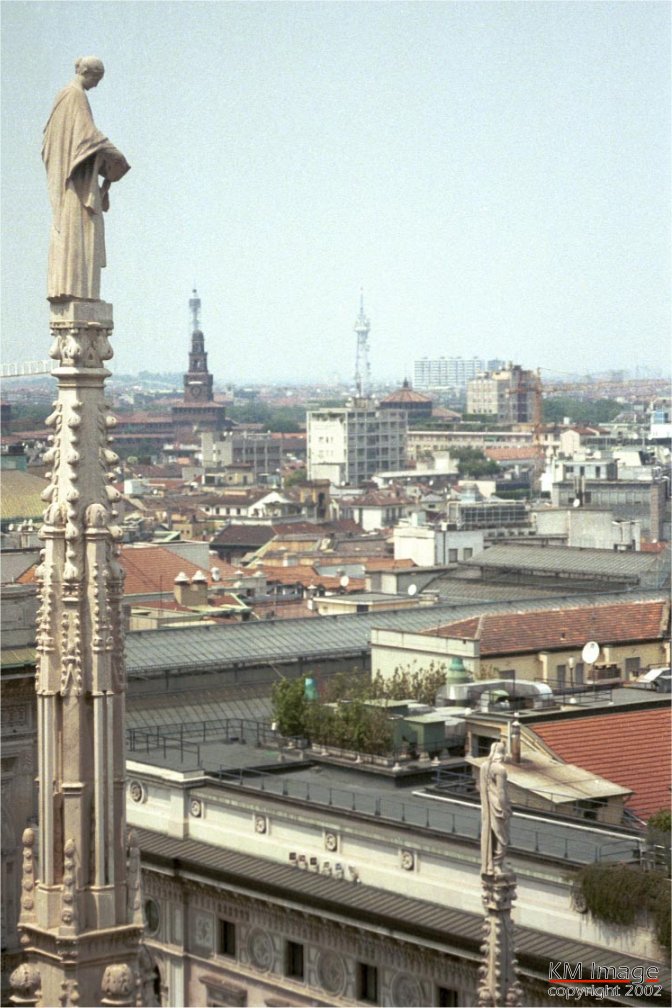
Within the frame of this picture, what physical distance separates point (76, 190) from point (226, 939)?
1330 cm

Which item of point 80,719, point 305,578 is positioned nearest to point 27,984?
point 80,719

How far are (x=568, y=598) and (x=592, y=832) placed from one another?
18656 mm

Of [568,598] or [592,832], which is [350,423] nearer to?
[568,598]

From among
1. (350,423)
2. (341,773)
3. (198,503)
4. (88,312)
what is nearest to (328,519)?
(198,503)

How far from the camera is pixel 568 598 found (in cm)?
3475

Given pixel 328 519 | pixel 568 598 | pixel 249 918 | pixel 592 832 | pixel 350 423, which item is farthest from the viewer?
pixel 350 423

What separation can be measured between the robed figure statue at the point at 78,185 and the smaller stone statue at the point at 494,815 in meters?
1.60

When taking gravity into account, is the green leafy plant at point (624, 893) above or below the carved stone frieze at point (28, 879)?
below

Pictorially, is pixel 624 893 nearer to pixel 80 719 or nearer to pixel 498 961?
pixel 498 961

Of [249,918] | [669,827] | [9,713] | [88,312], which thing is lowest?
[249,918]

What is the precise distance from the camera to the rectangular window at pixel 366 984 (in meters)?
16.2

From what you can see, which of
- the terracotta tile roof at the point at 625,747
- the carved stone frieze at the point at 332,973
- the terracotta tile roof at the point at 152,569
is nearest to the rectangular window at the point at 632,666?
the terracotta tile roof at the point at 625,747

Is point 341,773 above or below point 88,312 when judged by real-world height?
below

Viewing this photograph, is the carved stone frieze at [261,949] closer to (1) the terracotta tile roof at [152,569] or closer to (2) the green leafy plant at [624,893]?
(2) the green leafy plant at [624,893]
